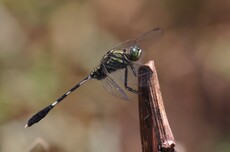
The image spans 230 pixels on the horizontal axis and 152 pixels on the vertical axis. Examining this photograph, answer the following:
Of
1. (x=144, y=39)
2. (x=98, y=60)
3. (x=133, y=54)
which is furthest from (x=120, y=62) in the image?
(x=98, y=60)

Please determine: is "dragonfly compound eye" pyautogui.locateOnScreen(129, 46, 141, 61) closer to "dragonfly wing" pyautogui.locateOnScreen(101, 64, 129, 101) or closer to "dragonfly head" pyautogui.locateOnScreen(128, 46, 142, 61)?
"dragonfly head" pyautogui.locateOnScreen(128, 46, 142, 61)

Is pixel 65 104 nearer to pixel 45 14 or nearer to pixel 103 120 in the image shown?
pixel 103 120

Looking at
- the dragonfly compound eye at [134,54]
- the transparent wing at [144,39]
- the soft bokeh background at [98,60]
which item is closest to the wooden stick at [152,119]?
the dragonfly compound eye at [134,54]

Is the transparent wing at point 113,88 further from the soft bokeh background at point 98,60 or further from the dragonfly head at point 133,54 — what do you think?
the soft bokeh background at point 98,60

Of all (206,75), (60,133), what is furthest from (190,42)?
(60,133)

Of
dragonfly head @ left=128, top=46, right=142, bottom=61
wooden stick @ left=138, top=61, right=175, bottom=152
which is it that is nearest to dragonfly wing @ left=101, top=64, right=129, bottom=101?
dragonfly head @ left=128, top=46, right=142, bottom=61
